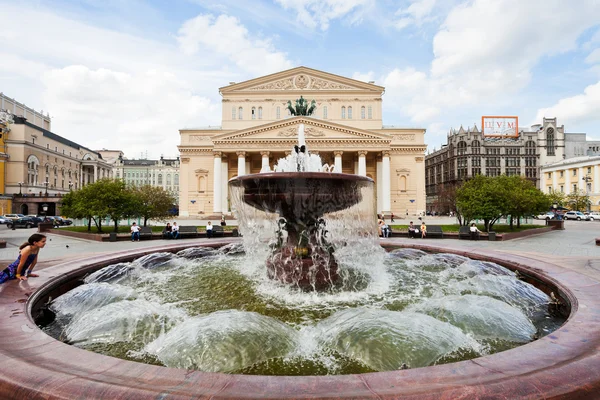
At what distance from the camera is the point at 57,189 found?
5922 centimetres

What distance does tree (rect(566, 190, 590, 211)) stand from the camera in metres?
48.5

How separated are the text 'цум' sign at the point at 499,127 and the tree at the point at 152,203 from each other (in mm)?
74638

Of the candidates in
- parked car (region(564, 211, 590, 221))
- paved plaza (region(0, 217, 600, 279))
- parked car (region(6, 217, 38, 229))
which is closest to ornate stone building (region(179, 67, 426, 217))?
parked car (region(6, 217, 38, 229))

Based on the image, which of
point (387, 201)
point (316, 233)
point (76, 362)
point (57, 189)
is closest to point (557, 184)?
point (387, 201)

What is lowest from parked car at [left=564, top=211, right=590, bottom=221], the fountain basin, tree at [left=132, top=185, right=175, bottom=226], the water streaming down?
parked car at [left=564, top=211, right=590, bottom=221]

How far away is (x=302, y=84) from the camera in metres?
45.8

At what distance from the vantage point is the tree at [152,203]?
2120cm

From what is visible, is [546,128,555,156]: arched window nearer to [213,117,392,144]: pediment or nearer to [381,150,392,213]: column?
[381,150,392,213]: column

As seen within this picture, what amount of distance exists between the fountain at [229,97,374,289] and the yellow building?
5621 cm

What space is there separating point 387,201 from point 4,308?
130ft

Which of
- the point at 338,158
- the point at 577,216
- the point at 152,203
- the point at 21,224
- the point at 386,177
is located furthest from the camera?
the point at 386,177

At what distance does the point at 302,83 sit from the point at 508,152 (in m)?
54.9

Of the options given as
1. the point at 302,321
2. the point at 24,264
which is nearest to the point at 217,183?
the point at 24,264

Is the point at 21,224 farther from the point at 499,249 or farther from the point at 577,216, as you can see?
the point at 577,216
